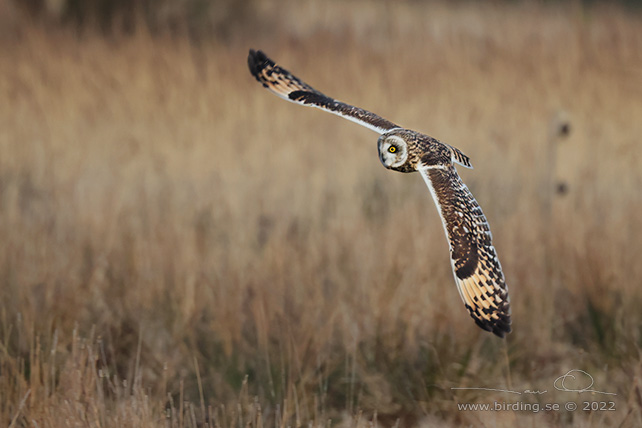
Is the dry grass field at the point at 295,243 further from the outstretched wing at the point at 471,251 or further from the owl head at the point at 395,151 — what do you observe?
the owl head at the point at 395,151

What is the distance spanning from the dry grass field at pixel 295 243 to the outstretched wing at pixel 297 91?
112 cm

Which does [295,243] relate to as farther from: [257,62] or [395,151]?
[395,151]

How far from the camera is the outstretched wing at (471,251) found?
1708 mm

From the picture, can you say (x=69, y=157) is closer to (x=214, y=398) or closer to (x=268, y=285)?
(x=268, y=285)

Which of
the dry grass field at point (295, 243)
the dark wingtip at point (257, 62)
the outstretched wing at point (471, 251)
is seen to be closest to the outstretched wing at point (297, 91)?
the dark wingtip at point (257, 62)

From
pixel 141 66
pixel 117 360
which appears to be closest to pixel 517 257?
pixel 117 360

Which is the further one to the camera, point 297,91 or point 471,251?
point 297,91

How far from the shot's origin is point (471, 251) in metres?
1.74

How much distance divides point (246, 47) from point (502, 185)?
521 centimetres

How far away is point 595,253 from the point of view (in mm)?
4500

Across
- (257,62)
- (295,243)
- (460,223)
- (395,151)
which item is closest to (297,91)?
(257,62)

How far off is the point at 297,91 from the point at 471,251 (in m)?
0.79

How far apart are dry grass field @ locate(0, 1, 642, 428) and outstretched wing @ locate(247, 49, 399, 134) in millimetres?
1117

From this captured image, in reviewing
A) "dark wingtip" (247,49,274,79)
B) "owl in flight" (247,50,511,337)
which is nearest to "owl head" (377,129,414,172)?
"owl in flight" (247,50,511,337)
